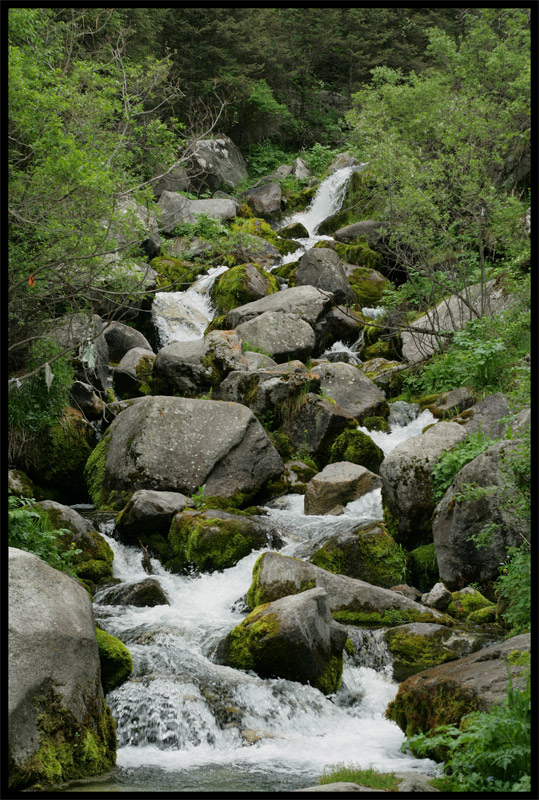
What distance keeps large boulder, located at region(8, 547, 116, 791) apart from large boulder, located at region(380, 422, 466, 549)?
19.7 feet

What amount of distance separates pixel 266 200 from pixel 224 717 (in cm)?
2704

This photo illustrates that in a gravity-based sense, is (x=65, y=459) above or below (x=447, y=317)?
below

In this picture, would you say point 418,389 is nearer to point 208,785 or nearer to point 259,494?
point 259,494

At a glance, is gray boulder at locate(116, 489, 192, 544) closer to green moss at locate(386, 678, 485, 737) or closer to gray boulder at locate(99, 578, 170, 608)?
gray boulder at locate(99, 578, 170, 608)

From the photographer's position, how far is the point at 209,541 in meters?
10.3

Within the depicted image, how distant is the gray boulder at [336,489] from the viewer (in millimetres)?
11859

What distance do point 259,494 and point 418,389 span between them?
17.7ft

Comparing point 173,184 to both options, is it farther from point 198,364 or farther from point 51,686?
point 51,686

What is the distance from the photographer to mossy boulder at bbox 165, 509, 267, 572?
1027 centimetres

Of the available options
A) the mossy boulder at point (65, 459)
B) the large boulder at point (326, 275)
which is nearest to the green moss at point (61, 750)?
the mossy boulder at point (65, 459)

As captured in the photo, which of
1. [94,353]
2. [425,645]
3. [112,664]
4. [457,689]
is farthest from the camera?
Answer: [94,353]

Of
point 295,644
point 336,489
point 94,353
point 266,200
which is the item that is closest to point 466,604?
point 295,644

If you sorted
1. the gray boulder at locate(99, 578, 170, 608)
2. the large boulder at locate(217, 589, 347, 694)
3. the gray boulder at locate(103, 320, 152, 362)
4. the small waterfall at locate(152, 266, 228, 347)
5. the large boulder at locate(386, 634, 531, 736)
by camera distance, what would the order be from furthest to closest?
1. the small waterfall at locate(152, 266, 228, 347)
2. the gray boulder at locate(103, 320, 152, 362)
3. the gray boulder at locate(99, 578, 170, 608)
4. the large boulder at locate(217, 589, 347, 694)
5. the large boulder at locate(386, 634, 531, 736)

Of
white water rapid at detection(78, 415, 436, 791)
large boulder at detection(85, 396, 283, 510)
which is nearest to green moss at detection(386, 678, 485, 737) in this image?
white water rapid at detection(78, 415, 436, 791)
